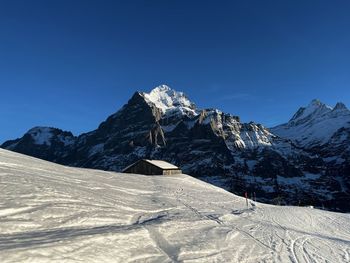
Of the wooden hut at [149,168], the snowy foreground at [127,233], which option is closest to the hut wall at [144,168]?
the wooden hut at [149,168]

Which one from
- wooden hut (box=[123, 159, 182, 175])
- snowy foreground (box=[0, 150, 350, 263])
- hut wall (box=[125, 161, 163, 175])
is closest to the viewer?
snowy foreground (box=[0, 150, 350, 263])

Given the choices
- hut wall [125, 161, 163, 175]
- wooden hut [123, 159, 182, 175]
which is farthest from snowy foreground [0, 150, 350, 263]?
hut wall [125, 161, 163, 175]

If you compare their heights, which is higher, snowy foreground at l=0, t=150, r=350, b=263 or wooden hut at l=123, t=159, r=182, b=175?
wooden hut at l=123, t=159, r=182, b=175

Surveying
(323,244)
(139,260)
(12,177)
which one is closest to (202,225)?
(323,244)

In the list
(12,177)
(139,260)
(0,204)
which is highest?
(12,177)

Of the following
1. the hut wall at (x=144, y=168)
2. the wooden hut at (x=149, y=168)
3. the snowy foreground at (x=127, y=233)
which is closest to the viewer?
the snowy foreground at (x=127, y=233)

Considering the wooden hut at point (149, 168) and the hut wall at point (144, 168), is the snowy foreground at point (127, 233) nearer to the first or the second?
the wooden hut at point (149, 168)

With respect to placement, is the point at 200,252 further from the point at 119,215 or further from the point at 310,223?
the point at 310,223

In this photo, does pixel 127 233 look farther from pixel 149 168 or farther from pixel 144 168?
pixel 144 168

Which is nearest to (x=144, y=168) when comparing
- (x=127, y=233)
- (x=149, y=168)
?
(x=149, y=168)

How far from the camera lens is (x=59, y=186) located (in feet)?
80.6

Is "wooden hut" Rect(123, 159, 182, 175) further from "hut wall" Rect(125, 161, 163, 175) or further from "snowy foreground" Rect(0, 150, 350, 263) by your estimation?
"snowy foreground" Rect(0, 150, 350, 263)

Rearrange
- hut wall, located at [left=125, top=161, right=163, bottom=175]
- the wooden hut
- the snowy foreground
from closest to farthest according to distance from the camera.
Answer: the snowy foreground → the wooden hut → hut wall, located at [left=125, top=161, right=163, bottom=175]

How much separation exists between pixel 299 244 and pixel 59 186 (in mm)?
14424
